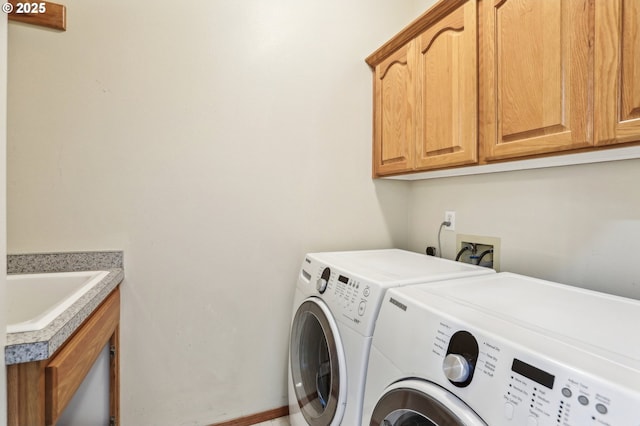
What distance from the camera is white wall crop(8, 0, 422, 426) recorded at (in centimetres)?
131

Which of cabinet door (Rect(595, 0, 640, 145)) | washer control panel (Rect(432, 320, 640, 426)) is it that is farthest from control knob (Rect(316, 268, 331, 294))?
cabinet door (Rect(595, 0, 640, 145))

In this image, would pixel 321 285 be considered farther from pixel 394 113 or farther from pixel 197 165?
pixel 394 113

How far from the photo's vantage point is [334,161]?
71.3 inches

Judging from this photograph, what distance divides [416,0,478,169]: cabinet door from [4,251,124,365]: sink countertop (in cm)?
144

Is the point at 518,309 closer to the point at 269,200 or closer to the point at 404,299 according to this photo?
the point at 404,299

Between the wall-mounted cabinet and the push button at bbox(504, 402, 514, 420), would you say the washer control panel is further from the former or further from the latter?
the wall-mounted cabinet

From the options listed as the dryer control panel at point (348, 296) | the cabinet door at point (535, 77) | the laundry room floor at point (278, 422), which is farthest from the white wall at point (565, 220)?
the laundry room floor at point (278, 422)

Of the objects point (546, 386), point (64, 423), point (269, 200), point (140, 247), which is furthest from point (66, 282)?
point (546, 386)

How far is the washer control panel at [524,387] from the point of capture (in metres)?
0.45

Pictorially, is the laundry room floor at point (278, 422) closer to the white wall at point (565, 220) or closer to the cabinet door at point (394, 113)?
the white wall at point (565, 220)

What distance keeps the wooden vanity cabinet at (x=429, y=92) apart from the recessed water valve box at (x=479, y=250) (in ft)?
1.53

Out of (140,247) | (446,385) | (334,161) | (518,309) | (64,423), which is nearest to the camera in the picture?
(446,385)

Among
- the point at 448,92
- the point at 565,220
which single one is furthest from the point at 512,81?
the point at 565,220

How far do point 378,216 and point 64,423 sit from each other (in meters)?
1.85
